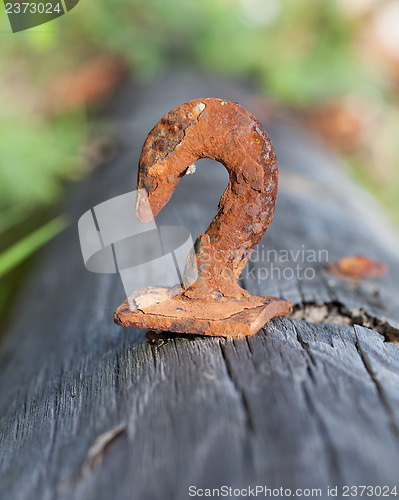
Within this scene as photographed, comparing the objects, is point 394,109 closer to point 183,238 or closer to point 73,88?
point 73,88

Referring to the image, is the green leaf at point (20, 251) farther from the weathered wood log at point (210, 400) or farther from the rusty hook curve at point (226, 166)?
the rusty hook curve at point (226, 166)

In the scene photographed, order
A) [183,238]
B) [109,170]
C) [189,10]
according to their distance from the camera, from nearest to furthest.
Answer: [183,238], [109,170], [189,10]

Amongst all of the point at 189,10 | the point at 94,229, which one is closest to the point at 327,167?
the point at 94,229

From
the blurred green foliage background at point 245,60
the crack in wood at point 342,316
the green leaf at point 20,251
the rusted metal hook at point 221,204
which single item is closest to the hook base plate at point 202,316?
the rusted metal hook at point 221,204

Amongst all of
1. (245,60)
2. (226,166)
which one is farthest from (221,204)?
(245,60)

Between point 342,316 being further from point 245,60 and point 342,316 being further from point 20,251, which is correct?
→ point 245,60

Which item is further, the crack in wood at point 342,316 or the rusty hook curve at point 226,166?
the crack in wood at point 342,316
